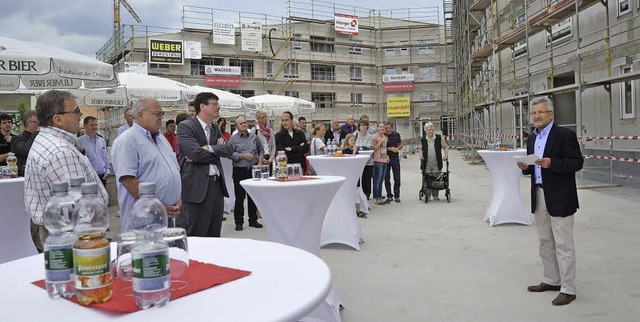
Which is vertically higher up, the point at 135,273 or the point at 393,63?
the point at 393,63

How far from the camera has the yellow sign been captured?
126 ft

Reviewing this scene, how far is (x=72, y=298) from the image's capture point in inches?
52.4

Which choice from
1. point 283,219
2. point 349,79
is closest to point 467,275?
point 283,219

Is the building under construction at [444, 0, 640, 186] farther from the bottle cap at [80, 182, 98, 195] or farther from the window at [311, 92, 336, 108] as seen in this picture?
the window at [311, 92, 336, 108]

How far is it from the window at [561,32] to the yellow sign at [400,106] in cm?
2441

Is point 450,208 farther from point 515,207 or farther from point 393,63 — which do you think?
point 393,63

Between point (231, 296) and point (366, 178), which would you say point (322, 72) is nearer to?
point (366, 178)

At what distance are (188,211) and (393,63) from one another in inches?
1499

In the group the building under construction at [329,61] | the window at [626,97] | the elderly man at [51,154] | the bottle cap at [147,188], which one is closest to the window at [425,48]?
the building under construction at [329,61]

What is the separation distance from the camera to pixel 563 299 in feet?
11.8

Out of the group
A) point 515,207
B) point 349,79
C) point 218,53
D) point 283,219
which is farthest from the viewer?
point 349,79

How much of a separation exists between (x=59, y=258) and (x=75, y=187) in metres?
0.29

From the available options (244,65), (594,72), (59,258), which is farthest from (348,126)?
(244,65)

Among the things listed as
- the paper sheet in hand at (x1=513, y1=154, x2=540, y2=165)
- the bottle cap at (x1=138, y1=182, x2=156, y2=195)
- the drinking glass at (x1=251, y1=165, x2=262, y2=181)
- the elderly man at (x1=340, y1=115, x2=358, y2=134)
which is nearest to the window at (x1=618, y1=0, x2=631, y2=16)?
the elderly man at (x1=340, y1=115, x2=358, y2=134)
